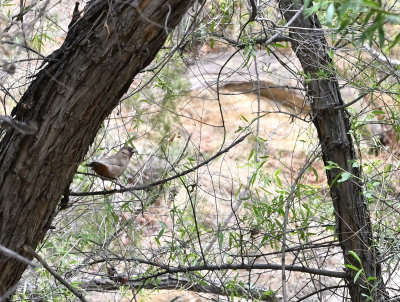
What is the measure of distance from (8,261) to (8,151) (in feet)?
1.07

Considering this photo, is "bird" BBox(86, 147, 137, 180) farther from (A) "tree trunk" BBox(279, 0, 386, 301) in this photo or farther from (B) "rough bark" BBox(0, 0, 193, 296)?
(A) "tree trunk" BBox(279, 0, 386, 301)

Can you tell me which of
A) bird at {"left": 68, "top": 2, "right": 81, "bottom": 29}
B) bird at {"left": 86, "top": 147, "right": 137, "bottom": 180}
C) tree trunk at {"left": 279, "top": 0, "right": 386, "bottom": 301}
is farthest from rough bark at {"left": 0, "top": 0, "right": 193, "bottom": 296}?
tree trunk at {"left": 279, "top": 0, "right": 386, "bottom": 301}

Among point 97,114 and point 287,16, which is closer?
point 97,114

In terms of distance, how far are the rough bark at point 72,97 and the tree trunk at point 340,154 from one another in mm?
1391

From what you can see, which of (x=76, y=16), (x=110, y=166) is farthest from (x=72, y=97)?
(x=110, y=166)

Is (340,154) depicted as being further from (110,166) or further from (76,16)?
(76,16)

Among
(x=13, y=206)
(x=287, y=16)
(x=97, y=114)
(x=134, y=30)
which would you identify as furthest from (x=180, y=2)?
(x=287, y=16)

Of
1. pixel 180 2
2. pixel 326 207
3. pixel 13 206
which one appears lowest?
pixel 13 206

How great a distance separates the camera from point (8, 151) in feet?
5.69

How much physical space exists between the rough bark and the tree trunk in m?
1.39

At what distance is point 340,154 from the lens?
300 centimetres

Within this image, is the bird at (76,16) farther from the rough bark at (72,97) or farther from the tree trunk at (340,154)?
the tree trunk at (340,154)

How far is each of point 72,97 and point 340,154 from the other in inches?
66.6

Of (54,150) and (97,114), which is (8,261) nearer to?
(54,150)
